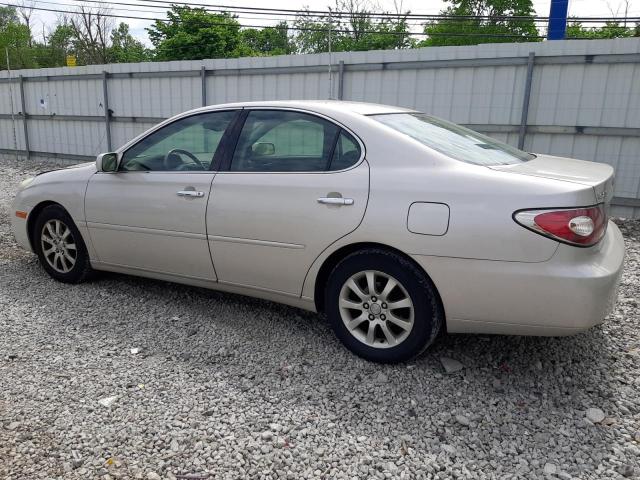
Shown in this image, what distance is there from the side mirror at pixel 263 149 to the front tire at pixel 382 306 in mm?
954

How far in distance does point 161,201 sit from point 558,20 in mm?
9105

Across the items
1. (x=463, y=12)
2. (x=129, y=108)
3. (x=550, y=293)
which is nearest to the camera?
(x=550, y=293)

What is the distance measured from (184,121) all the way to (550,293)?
2824 millimetres

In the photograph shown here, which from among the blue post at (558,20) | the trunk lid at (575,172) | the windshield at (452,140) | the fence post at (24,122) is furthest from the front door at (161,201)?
the fence post at (24,122)

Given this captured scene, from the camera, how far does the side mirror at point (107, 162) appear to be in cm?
419

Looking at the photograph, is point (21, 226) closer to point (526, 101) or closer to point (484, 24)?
point (526, 101)

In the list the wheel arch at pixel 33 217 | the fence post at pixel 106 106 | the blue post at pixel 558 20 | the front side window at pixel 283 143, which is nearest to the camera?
the front side window at pixel 283 143

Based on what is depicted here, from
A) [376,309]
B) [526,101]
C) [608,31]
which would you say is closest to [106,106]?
[526,101]

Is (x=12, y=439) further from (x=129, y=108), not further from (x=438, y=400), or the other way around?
(x=129, y=108)

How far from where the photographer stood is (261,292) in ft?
12.0

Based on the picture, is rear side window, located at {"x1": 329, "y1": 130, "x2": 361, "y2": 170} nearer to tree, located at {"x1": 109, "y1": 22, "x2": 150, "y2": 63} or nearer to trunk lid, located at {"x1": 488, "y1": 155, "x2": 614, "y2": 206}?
trunk lid, located at {"x1": 488, "y1": 155, "x2": 614, "y2": 206}

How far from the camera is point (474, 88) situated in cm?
837

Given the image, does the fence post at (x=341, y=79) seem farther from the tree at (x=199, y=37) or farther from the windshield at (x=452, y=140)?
the tree at (x=199, y=37)

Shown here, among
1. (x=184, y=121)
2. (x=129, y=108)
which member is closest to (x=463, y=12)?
(x=129, y=108)
